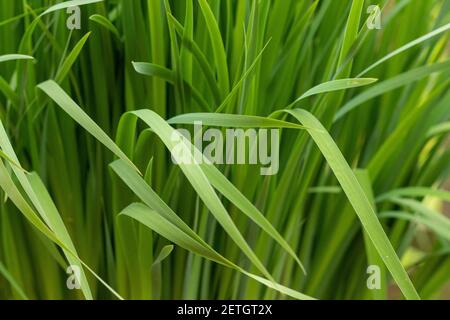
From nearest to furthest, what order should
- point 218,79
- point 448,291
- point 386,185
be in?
point 218,79 < point 386,185 < point 448,291

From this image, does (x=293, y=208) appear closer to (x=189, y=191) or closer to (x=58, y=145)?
(x=189, y=191)

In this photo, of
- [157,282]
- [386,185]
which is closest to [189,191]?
[157,282]

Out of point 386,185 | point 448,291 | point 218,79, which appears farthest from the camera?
point 448,291

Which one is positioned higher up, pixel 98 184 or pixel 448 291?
pixel 98 184
